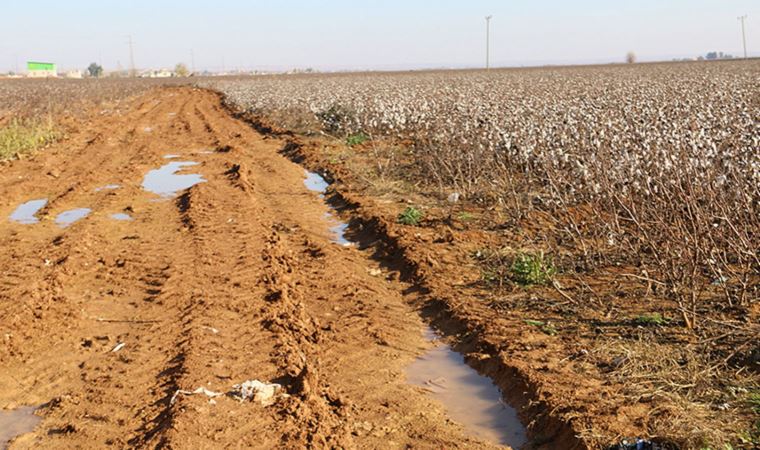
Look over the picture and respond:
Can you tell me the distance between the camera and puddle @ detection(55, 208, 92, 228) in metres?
12.0

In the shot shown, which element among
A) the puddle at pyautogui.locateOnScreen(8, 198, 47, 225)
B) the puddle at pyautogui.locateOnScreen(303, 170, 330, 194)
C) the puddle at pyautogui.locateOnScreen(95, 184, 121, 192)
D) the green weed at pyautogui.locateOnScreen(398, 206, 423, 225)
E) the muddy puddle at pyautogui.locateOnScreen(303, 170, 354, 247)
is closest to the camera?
the muddy puddle at pyautogui.locateOnScreen(303, 170, 354, 247)

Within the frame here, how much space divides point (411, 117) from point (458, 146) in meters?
5.83

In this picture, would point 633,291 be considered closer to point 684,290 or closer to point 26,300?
point 684,290

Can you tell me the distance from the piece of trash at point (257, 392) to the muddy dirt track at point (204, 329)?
0.07 meters

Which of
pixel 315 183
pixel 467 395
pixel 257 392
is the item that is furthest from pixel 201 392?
pixel 315 183

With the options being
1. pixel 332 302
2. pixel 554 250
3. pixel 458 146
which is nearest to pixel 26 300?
pixel 332 302

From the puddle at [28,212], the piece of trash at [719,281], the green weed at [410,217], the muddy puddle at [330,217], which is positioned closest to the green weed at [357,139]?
the muddy puddle at [330,217]

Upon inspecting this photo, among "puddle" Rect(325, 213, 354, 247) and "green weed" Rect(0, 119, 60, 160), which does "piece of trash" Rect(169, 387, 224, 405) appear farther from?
"green weed" Rect(0, 119, 60, 160)

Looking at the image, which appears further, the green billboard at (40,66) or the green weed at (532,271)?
the green billboard at (40,66)

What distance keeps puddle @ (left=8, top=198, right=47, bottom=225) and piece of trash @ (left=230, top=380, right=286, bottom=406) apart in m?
7.85

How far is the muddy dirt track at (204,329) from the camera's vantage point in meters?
5.21

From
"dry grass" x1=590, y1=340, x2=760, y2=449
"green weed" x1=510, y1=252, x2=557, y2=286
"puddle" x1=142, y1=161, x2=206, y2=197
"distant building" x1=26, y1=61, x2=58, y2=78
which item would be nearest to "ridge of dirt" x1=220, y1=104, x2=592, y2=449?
"dry grass" x1=590, y1=340, x2=760, y2=449

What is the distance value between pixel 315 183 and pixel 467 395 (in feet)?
34.6

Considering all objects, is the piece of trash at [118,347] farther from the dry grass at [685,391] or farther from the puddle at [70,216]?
the puddle at [70,216]
